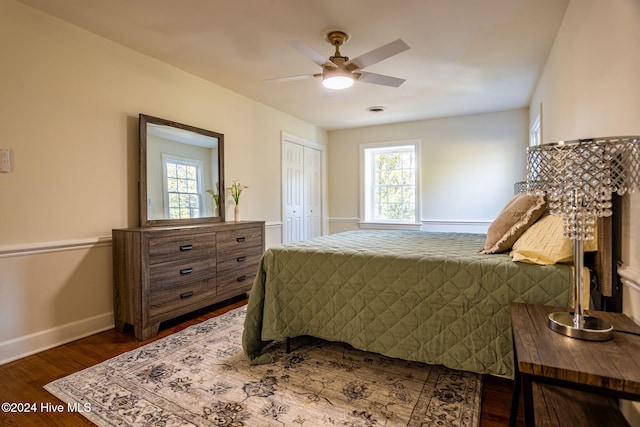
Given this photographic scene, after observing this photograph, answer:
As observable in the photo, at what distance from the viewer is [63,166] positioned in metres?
2.47

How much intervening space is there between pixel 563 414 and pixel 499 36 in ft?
8.98

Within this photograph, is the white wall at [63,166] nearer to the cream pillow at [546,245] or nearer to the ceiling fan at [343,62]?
the ceiling fan at [343,62]

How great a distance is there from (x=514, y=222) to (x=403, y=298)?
30.8 inches

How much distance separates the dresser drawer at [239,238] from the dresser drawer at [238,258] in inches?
2.1

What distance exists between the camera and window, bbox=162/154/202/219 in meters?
3.12

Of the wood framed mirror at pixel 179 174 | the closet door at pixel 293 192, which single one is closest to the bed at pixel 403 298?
the wood framed mirror at pixel 179 174

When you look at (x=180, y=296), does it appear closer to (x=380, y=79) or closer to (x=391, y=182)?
(x=380, y=79)

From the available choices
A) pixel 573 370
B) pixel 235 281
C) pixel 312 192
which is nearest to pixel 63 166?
pixel 235 281

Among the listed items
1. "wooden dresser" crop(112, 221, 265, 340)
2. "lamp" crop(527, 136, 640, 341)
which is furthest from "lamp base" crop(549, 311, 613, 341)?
"wooden dresser" crop(112, 221, 265, 340)

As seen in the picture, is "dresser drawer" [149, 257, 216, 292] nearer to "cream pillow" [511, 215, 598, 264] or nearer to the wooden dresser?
the wooden dresser

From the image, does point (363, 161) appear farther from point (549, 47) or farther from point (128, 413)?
point (128, 413)

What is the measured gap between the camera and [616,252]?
137 cm

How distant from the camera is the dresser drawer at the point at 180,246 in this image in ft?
8.57

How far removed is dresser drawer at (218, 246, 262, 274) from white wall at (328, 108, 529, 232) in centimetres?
297
